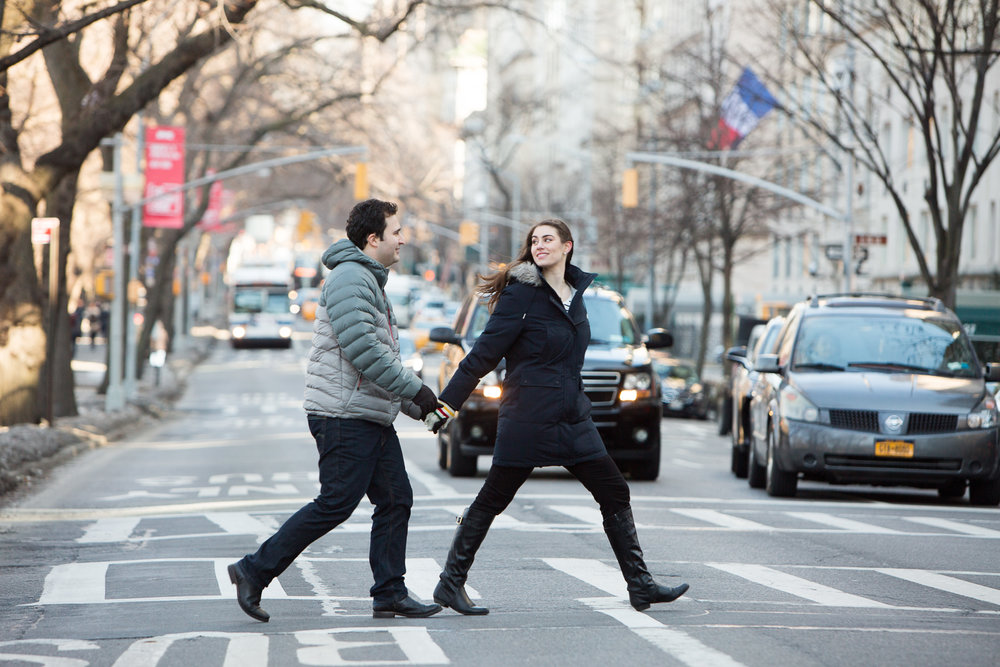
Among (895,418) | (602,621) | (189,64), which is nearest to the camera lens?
(602,621)

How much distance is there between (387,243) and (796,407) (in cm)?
815

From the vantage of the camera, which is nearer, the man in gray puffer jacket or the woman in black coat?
the man in gray puffer jacket

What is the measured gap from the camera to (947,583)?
968 cm

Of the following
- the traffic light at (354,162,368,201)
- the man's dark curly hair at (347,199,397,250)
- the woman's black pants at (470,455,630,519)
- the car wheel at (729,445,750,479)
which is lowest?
the car wheel at (729,445,750,479)

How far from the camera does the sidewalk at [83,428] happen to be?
62.8 feet

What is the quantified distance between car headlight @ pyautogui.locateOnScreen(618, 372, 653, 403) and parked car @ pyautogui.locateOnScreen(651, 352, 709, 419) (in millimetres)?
22419

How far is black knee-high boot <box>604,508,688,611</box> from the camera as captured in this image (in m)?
8.25

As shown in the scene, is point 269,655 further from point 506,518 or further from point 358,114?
point 358,114

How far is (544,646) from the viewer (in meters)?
7.21

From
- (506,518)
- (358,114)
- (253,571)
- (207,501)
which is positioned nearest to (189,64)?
(207,501)

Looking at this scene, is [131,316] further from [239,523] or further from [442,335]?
[239,523]

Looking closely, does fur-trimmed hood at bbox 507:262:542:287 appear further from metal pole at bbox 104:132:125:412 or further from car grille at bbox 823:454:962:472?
metal pole at bbox 104:132:125:412

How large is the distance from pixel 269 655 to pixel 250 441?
20.0m

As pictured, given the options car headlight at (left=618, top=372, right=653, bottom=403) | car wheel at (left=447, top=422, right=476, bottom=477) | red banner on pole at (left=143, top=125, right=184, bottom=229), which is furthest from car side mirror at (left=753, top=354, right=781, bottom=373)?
red banner on pole at (left=143, top=125, right=184, bottom=229)
